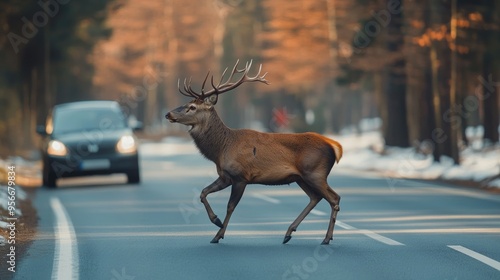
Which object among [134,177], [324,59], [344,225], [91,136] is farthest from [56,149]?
[324,59]

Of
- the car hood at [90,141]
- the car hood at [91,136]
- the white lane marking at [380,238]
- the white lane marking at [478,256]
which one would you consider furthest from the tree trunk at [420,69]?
the white lane marking at [478,256]

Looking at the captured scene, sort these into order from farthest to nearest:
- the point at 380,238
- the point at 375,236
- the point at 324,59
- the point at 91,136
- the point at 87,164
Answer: the point at 324,59
the point at 91,136
the point at 87,164
the point at 375,236
the point at 380,238

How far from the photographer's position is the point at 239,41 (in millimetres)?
90125

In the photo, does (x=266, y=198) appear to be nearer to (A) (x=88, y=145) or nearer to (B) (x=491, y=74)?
(A) (x=88, y=145)

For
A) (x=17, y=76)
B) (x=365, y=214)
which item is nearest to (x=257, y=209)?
(x=365, y=214)

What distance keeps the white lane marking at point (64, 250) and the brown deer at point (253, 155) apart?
1.67m

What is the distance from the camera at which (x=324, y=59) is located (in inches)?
2837

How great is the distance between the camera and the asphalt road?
11172 mm

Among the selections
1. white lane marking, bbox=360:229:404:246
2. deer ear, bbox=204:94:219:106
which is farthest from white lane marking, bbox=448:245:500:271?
deer ear, bbox=204:94:219:106

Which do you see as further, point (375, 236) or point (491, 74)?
point (491, 74)

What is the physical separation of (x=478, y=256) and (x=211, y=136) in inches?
139

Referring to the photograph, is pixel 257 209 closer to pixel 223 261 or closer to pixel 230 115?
pixel 223 261

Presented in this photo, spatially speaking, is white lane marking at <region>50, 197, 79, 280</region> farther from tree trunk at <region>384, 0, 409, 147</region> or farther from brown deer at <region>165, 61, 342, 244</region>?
tree trunk at <region>384, 0, 409, 147</region>

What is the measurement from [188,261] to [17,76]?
3739cm
